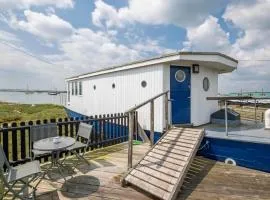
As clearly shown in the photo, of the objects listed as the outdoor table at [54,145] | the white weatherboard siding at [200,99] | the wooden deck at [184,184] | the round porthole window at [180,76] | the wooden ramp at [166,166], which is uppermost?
the round porthole window at [180,76]

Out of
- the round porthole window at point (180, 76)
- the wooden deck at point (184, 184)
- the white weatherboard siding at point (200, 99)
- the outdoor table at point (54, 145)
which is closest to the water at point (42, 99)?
the white weatherboard siding at point (200, 99)

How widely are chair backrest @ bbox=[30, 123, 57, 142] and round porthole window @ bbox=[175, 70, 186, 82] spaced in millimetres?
4078

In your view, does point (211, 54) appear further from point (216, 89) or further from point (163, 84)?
point (216, 89)

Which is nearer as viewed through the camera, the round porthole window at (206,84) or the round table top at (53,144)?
the round table top at (53,144)

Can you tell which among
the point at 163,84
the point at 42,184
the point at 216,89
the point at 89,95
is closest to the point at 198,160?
the point at 163,84

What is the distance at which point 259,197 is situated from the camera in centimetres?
350

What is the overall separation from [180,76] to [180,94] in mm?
598

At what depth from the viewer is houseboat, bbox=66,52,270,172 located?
200 inches

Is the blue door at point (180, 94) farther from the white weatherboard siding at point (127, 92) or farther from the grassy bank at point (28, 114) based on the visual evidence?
the grassy bank at point (28, 114)

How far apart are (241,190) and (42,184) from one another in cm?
359

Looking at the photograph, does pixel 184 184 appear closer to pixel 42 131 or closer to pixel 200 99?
pixel 42 131

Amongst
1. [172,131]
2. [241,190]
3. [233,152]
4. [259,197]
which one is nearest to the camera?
[259,197]

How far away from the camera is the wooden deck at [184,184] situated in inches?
139

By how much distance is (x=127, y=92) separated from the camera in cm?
825
